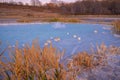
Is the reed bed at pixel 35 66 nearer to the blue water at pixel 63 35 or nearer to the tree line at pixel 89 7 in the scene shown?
the blue water at pixel 63 35

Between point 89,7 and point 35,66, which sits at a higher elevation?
point 89,7

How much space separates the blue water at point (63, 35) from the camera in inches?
90.2

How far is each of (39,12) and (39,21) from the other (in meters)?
0.29

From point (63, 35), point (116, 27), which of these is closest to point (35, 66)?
point (63, 35)

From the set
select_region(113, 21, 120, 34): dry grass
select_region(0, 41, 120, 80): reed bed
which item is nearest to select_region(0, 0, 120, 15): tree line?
select_region(113, 21, 120, 34): dry grass

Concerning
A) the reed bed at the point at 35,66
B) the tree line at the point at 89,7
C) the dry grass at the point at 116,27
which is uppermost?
the tree line at the point at 89,7

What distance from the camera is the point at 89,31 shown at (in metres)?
2.94

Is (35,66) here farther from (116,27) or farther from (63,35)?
(116,27)

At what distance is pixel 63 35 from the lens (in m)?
2.80

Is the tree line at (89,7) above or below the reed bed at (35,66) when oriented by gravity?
above

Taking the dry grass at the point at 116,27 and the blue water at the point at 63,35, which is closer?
the blue water at the point at 63,35

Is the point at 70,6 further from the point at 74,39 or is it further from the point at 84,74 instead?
the point at 84,74

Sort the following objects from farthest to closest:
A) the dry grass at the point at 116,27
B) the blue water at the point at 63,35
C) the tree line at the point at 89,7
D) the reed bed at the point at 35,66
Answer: the dry grass at the point at 116,27 → the tree line at the point at 89,7 → the blue water at the point at 63,35 → the reed bed at the point at 35,66

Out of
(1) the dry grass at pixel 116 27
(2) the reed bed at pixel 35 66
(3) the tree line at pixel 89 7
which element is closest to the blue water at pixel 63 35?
(1) the dry grass at pixel 116 27
